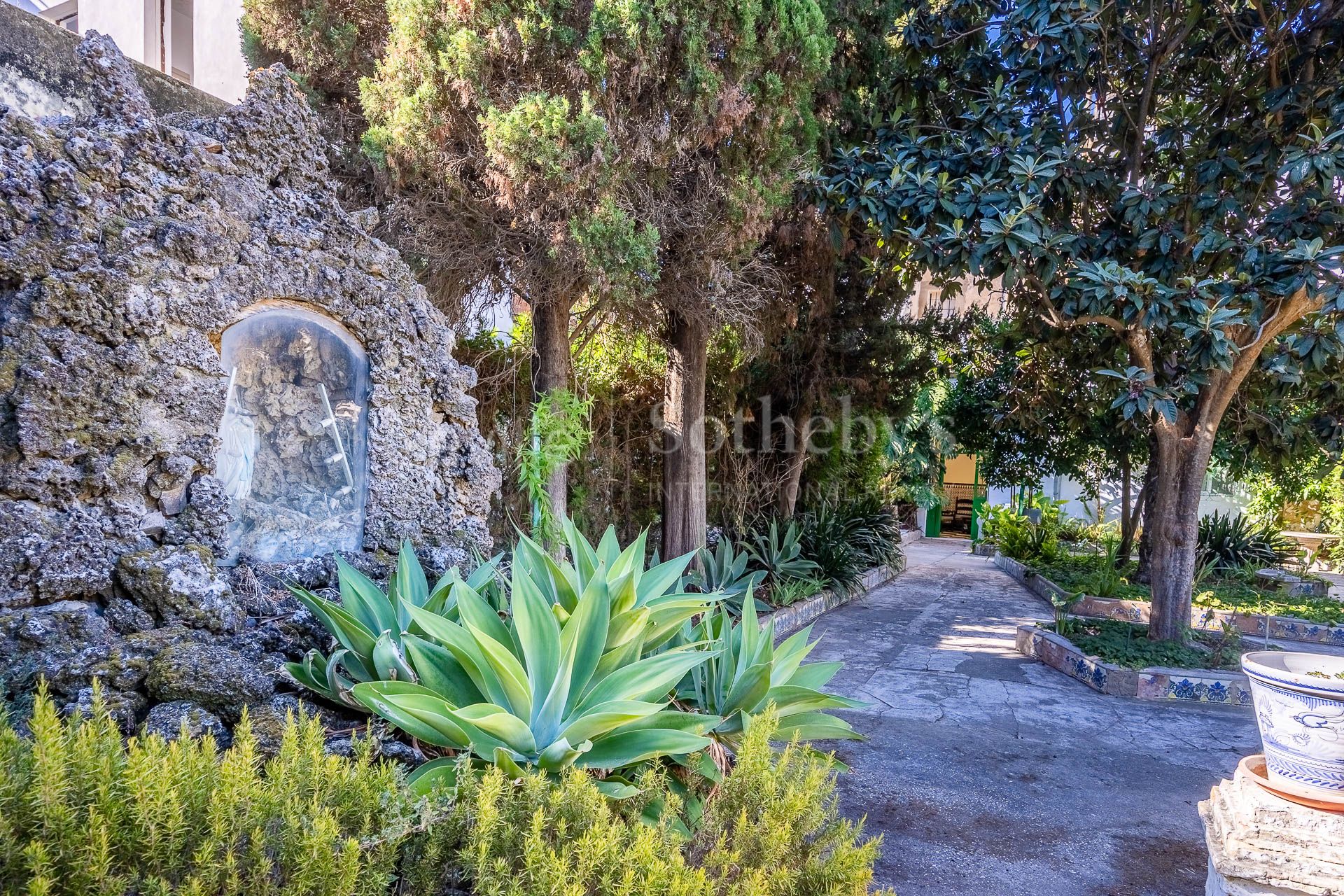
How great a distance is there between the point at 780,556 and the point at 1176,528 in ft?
13.1

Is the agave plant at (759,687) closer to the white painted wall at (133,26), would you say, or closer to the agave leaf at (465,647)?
the agave leaf at (465,647)

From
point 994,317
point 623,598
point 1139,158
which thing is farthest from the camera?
point 994,317

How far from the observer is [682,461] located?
7.56 meters

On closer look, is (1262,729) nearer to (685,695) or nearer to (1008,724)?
(685,695)

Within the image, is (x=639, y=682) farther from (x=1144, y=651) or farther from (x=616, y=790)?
(x=1144, y=651)

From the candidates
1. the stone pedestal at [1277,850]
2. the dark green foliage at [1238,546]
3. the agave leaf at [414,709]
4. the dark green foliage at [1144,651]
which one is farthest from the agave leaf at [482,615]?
the dark green foliage at [1238,546]

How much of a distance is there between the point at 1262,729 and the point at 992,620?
6564 millimetres

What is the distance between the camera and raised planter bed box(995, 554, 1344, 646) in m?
8.14

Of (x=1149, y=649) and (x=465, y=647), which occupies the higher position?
(x=465, y=647)

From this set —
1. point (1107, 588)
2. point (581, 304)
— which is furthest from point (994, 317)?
point (581, 304)

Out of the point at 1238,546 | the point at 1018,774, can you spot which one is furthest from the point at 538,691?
the point at 1238,546

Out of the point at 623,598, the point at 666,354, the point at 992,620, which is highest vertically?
the point at 666,354

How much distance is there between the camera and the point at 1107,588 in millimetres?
9469

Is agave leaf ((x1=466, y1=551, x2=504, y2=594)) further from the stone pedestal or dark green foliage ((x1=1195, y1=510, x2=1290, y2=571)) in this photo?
dark green foliage ((x1=1195, y1=510, x2=1290, y2=571))
